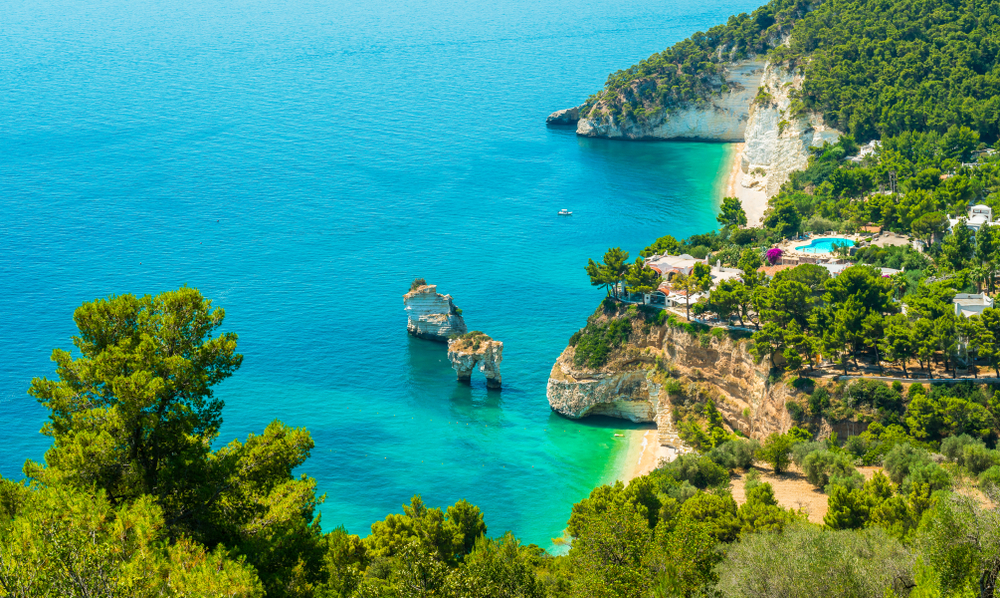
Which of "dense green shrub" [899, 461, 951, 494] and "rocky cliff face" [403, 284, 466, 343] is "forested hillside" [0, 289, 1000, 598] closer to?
"dense green shrub" [899, 461, 951, 494]

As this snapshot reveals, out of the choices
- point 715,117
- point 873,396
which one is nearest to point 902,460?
point 873,396

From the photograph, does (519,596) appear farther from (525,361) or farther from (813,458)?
(525,361)

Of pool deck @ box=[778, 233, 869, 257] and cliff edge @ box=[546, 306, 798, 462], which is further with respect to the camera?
pool deck @ box=[778, 233, 869, 257]

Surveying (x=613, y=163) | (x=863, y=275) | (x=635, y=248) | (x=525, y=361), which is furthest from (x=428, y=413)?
(x=613, y=163)

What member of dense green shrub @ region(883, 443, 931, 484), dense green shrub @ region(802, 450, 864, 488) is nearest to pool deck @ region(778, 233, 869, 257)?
dense green shrub @ region(802, 450, 864, 488)

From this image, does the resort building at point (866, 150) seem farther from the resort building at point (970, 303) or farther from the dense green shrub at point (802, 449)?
the dense green shrub at point (802, 449)

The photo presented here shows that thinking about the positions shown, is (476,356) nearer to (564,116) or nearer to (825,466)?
(825,466)
